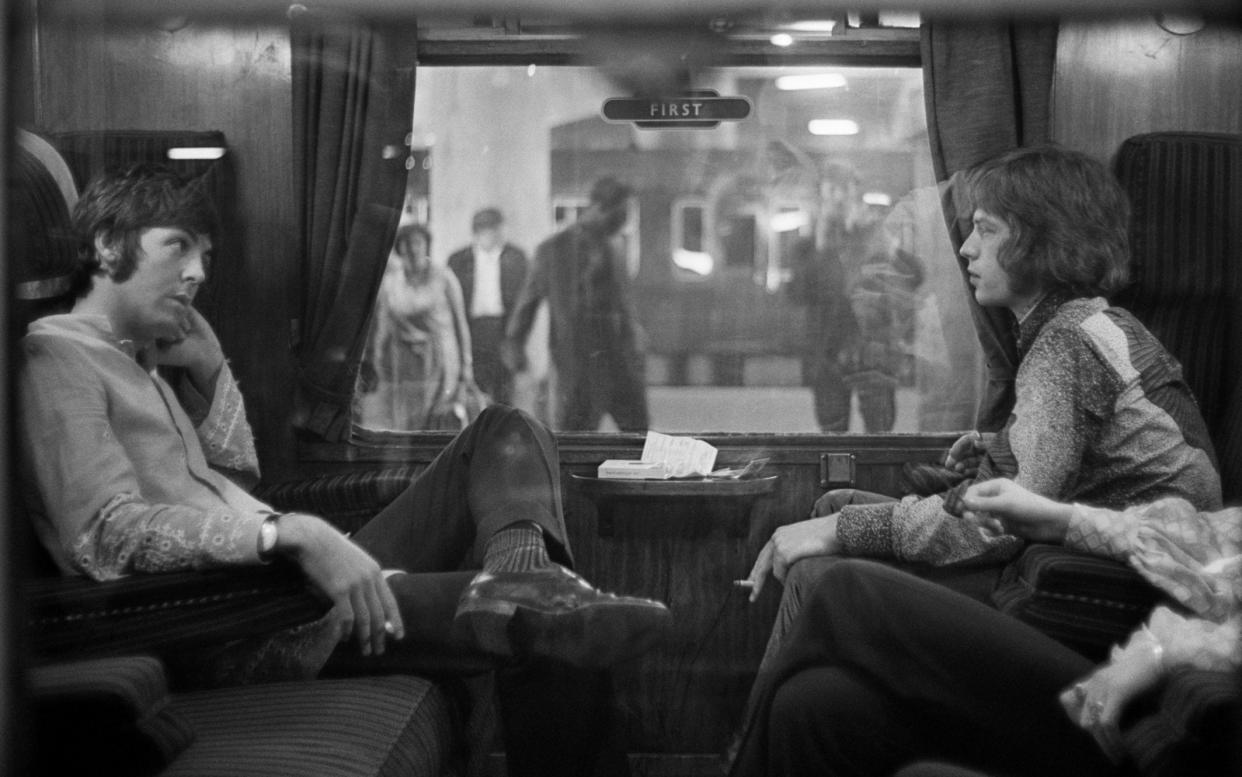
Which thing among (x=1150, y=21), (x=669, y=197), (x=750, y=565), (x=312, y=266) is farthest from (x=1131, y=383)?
(x=312, y=266)

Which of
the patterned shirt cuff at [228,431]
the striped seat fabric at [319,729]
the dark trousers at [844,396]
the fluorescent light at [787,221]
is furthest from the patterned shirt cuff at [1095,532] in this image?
the patterned shirt cuff at [228,431]

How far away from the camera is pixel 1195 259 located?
1.46 m

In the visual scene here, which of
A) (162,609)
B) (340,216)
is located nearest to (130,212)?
(340,216)

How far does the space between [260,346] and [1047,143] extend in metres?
1.06

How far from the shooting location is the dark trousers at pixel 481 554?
1.43 meters

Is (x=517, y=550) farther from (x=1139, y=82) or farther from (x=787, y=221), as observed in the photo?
(x=1139, y=82)

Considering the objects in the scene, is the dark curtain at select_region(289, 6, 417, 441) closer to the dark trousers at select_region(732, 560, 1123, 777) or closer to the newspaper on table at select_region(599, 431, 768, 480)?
the newspaper on table at select_region(599, 431, 768, 480)

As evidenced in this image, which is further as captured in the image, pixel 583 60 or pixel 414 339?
pixel 414 339

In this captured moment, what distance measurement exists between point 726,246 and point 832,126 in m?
0.23

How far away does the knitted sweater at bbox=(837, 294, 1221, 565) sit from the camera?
4.80ft

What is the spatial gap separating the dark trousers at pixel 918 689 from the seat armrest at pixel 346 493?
0.56m

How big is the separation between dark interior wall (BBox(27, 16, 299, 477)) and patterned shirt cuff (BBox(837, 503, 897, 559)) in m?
0.74

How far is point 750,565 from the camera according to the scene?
4.83 ft

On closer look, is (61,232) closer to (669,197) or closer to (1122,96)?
(669,197)
